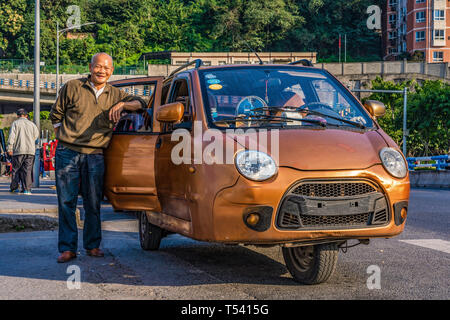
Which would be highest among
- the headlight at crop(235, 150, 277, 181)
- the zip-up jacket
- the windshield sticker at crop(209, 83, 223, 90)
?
the windshield sticker at crop(209, 83, 223, 90)

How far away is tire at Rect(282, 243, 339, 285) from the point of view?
17.5ft

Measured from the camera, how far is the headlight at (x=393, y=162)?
17.4 feet

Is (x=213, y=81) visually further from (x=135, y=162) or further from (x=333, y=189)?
(x=333, y=189)

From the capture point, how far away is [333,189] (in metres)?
5.07

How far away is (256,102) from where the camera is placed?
6.02m

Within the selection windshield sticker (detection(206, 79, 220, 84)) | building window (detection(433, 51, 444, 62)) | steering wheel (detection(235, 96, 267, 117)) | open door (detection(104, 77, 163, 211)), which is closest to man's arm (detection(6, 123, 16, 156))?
open door (detection(104, 77, 163, 211))

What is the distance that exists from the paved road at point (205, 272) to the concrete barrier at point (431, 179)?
22.9m

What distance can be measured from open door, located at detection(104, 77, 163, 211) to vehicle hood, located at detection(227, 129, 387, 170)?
1.55 metres

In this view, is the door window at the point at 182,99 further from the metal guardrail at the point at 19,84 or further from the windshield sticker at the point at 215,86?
the metal guardrail at the point at 19,84

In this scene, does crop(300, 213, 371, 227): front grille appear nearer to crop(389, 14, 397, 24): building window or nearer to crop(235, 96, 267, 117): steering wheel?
crop(235, 96, 267, 117): steering wheel

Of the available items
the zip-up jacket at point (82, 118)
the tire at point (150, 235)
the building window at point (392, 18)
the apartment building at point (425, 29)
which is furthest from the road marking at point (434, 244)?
the building window at point (392, 18)
